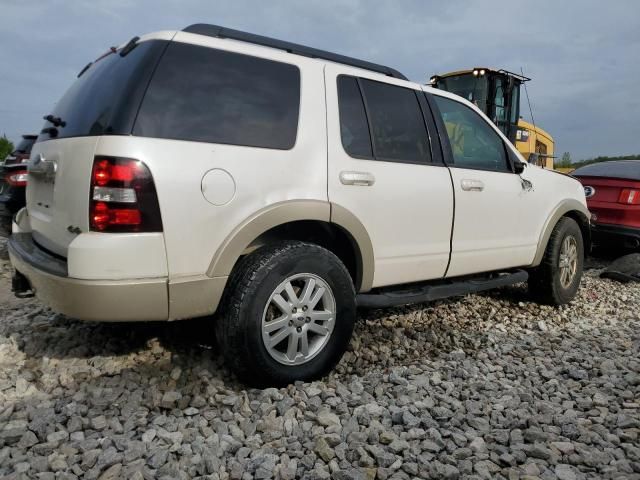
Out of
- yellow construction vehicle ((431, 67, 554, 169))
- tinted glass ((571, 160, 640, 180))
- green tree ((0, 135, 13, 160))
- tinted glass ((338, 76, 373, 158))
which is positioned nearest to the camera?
tinted glass ((338, 76, 373, 158))

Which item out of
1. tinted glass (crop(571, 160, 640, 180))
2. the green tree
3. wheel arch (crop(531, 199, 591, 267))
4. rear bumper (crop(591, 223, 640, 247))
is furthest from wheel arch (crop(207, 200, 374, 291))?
the green tree

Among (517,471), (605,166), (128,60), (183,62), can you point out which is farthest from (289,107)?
(605,166)

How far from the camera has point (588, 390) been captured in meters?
3.01

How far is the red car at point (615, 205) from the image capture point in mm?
6602

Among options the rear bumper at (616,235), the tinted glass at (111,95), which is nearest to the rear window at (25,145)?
the tinted glass at (111,95)

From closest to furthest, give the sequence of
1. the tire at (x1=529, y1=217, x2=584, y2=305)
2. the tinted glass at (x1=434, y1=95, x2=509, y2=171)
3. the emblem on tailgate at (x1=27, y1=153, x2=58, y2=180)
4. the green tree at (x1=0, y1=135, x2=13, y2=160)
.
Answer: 1. the emblem on tailgate at (x1=27, y1=153, x2=58, y2=180)
2. the tinted glass at (x1=434, y1=95, x2=509, y2=171)
3. the tire at (x1=529, y1=217, x2=584, y2=305)
4. the green tree at (x1=0, y1=135, x2=13, y2=160)

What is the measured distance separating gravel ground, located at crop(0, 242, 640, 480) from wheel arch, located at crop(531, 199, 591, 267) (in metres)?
0.85

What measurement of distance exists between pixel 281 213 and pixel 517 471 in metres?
1.65

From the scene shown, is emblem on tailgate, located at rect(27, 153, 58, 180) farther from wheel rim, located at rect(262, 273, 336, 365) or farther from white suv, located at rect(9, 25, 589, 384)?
wheel rim, located at rect(262, 273, 336, 365)

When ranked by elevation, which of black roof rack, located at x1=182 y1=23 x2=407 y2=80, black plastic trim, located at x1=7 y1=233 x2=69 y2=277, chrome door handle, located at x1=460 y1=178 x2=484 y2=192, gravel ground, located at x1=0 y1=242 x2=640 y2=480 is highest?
black roof rack, located at x1=182 y1=23 x2=407 y2=80

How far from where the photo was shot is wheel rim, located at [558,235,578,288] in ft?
16.0

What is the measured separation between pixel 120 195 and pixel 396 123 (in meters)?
1.99

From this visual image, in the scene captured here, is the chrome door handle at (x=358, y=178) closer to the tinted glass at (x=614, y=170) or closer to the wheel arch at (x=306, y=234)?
the wheel arch at (x=306, y=234)

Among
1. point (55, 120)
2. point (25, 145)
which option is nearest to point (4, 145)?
point (25, 145)
